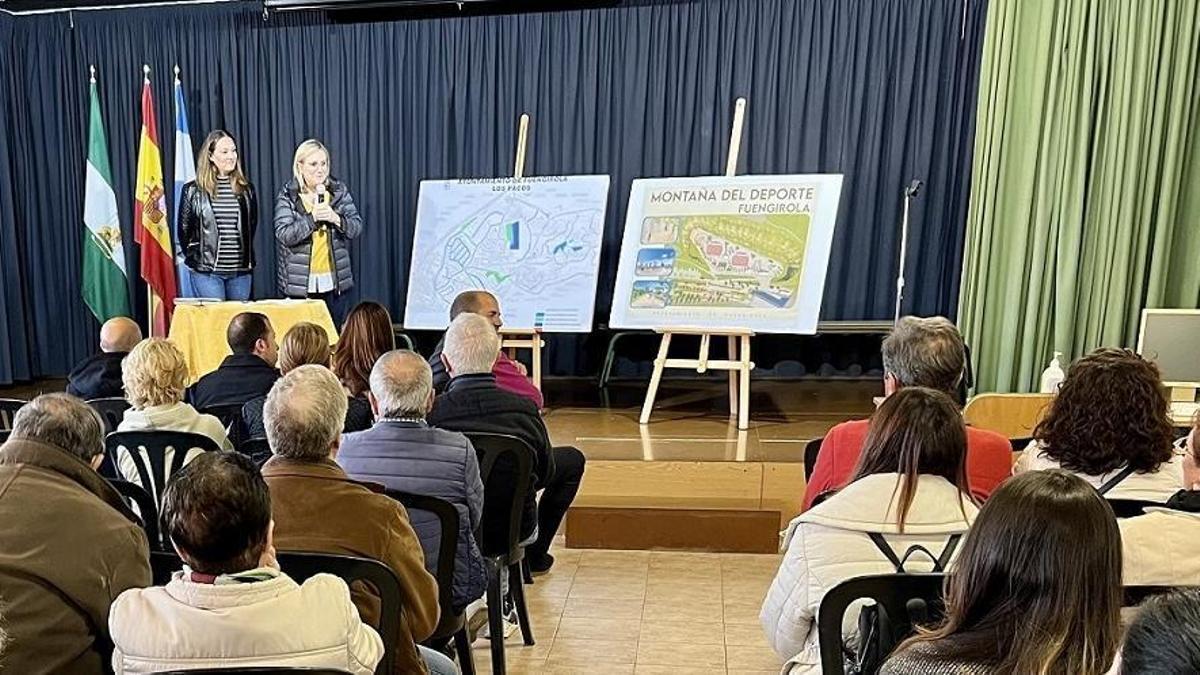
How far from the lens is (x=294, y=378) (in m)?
1.82

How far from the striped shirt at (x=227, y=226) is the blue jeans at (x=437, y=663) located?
4316 mm

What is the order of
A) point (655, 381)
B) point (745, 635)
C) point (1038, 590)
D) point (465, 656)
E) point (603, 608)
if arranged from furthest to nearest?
point (655, 381) < point (603, 608) < point (745, 635) < point (465, 656) < point (1038, 590)

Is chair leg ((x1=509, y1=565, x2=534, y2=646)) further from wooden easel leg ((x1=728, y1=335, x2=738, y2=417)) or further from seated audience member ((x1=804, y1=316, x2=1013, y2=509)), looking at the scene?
wooden easel leg ((x1=728, y1=335, x2=738, y2=417))

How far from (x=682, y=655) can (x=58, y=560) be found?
1786mm

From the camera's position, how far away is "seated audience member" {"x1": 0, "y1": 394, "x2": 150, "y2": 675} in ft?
4.37

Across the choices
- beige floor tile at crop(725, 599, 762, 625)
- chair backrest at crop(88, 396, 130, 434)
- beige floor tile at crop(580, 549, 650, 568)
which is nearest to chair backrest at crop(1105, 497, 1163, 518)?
beige floor tile at crop(725, 599, 762, 625)

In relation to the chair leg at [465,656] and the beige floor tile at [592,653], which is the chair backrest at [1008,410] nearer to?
the beige floor tile at [592,653]

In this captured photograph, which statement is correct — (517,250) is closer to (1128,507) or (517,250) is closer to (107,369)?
(107,369)

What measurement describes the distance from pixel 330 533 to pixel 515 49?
5001 mm

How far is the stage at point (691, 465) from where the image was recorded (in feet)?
11.4

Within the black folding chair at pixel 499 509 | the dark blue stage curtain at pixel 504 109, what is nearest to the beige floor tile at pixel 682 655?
the black folding chair at pixel 499 509

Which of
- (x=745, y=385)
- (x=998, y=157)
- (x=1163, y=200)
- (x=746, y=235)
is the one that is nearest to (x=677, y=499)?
(x=745, y=385)

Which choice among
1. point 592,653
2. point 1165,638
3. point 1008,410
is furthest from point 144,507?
point 1008,410

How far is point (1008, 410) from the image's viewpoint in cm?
336
